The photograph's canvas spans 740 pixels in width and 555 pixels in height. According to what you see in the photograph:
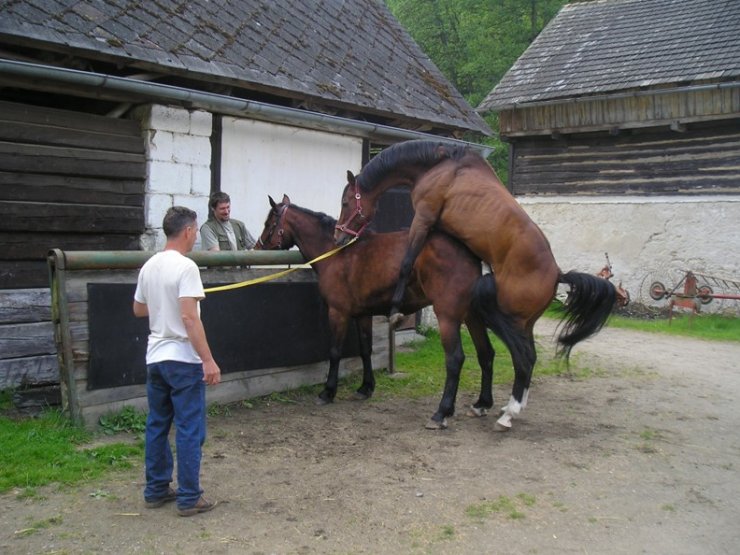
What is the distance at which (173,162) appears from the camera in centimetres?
658

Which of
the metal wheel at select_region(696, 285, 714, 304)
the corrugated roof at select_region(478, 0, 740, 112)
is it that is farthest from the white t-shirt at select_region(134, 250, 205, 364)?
the corrugated roof at select_region(478, 0, 740, 112)

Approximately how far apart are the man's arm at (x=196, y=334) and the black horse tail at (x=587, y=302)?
3.14 meters

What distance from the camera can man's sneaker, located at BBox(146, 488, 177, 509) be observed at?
368 cm

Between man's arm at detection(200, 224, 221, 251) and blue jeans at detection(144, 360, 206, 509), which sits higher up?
man's arm at detection(200, 224, 221, 251)

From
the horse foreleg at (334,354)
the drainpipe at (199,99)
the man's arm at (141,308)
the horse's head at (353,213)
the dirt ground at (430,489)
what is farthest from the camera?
the horse foreleg at (334,354)

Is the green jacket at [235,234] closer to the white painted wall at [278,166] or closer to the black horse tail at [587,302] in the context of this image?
the white painted wall at [278,166]

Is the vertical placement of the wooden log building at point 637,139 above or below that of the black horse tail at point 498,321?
above

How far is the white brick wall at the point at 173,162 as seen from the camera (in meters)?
6.39

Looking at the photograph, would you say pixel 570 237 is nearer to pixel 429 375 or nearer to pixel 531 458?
pixel 429 375

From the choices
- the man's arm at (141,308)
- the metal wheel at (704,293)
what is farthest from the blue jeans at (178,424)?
the metal wheel at (704,293)

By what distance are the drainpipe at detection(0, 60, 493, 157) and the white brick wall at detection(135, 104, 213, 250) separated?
15cm

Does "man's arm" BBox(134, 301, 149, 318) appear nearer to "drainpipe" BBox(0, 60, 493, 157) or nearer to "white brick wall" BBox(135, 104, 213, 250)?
"drainpipe" BBox(0, 60, 493, 157)

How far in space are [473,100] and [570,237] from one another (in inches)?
524

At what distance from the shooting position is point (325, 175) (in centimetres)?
828
